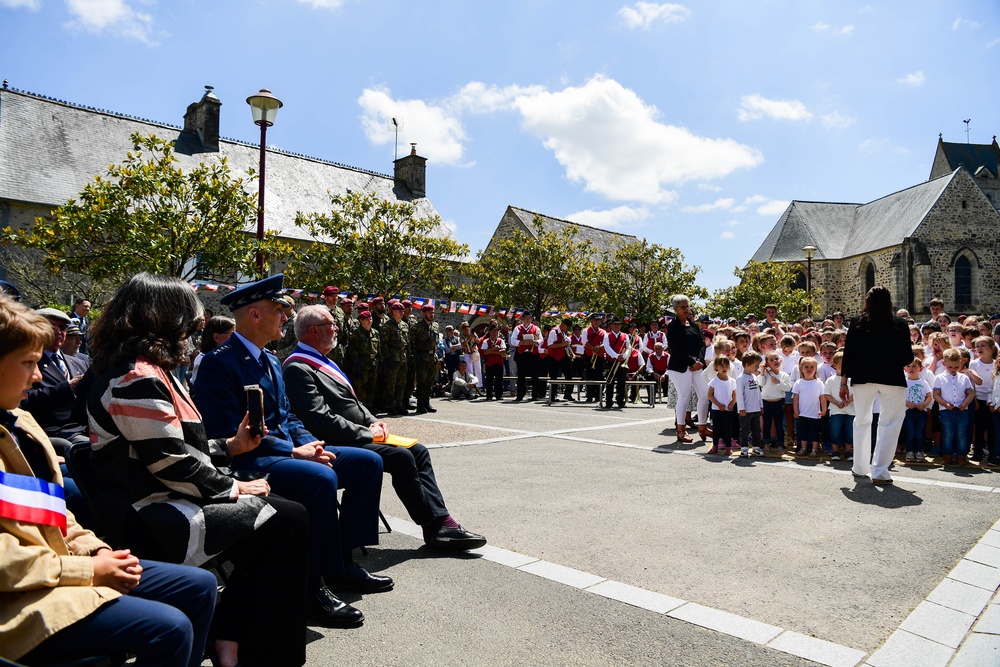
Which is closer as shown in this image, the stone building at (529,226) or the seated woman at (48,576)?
the seated woman at (48,576)

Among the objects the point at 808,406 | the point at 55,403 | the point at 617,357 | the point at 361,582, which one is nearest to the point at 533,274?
the point at 617,357

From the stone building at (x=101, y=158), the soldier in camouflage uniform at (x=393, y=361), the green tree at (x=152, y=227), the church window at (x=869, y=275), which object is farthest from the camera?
the church window at (x=869, y=275)

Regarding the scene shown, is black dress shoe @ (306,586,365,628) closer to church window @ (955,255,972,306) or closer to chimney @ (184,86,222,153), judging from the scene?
chimney @ (184,86,222,153)

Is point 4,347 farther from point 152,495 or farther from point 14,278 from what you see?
point 14,278

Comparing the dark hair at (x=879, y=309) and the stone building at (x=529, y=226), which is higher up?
the stone building at (x=529, y=226)

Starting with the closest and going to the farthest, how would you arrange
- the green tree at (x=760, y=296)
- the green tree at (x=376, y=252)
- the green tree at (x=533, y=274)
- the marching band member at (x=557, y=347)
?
the marching band member at (x=557, y=347) → the green tree at (x=376, y=252) → the green tree at (x=533, y=274) → the green tree at (x=760, y=296)

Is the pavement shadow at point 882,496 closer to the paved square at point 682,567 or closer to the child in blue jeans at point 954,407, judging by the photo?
the paved square at point 682,567

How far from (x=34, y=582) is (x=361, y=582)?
7.23ft

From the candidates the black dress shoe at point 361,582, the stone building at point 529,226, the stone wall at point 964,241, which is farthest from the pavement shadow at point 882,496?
the stone wall at point 964,241

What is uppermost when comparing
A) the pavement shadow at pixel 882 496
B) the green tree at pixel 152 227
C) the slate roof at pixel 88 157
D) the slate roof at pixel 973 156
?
the slate roof at pixel 973 156

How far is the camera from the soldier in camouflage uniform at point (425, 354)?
14.1 meters

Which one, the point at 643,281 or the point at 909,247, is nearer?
the point at 643,281

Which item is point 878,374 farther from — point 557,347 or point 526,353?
point 557,347

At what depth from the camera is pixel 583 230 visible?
54719 mm
